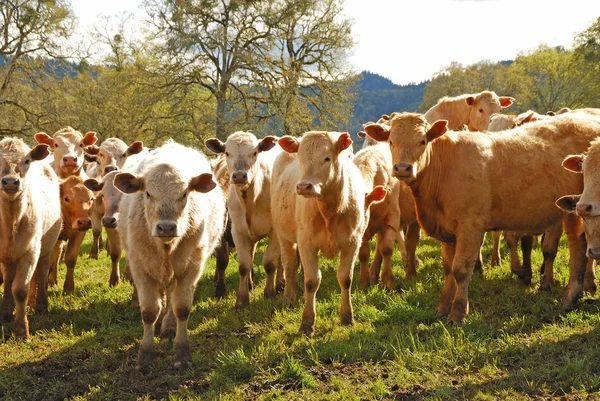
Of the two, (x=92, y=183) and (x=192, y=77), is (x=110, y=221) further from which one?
(x=192, y=77)

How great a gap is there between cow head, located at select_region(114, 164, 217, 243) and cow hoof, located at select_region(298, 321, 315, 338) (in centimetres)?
177

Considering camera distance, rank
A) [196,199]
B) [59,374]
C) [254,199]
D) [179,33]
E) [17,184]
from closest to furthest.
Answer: [59,374] < [196,199] < [17,184] < [254,199] < [179,33]

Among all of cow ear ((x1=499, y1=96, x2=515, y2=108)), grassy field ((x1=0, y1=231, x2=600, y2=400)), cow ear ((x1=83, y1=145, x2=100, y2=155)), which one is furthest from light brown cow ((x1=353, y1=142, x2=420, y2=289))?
cow ear ((x1=83, y1=145, x2=100, y2=155))

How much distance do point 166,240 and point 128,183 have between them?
71 cm

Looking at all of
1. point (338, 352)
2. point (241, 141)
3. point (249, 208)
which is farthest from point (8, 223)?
point (338, 352)

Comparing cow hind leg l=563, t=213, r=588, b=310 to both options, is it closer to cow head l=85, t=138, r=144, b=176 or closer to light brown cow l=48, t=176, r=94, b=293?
light brown cow l=48, t=176, r=94, b=293

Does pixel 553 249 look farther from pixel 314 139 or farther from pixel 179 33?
pixel 179 33

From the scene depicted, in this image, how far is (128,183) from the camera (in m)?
5.36

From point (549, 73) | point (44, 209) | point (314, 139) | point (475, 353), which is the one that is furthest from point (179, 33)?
point (549, 73)

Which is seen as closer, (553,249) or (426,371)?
(426,371)

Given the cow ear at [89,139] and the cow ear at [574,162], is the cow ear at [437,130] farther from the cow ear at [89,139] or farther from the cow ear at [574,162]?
the cow ear at [89,139]

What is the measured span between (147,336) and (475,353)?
124 inches

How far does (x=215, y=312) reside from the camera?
7430 mm

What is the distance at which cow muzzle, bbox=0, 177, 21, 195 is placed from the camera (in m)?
6.22
